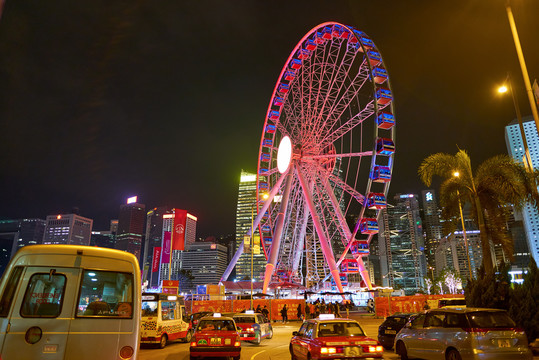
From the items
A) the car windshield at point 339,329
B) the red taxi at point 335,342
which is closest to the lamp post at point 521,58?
the car windshield at point 339,329

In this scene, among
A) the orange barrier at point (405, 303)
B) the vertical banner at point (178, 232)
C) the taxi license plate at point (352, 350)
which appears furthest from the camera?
the vertical banner at point (178, 232)

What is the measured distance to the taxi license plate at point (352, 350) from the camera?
371 inches

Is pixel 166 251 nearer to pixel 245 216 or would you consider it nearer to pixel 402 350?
pixel 402 350

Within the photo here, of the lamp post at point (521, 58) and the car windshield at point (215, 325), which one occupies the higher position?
the lamp post at point (521, 58)

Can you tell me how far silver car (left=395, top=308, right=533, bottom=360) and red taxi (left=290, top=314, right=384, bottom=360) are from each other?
1.95 meters

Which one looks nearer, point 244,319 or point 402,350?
point 402,350

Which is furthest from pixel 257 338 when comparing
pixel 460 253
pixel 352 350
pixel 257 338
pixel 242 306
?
pixel 460 253

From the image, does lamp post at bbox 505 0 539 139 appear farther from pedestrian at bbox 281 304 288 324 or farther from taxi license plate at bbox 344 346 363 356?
pedestrian at bbox 281 304 288 324

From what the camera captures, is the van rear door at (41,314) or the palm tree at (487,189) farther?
the palm tree at (487,189)

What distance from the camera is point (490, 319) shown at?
1005cm

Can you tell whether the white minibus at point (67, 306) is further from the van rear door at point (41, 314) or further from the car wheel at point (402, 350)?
the car wheel at point (402, 350)

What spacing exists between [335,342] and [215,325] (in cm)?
521

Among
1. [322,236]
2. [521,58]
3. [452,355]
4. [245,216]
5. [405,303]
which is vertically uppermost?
[245,216]

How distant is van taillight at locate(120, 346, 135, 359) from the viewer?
23.0 ft
